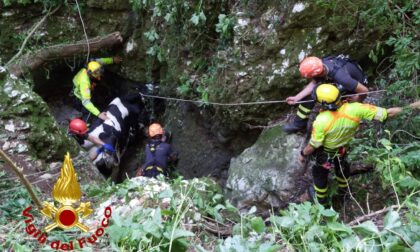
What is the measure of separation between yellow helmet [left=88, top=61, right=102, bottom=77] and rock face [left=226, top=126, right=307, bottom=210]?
325cm

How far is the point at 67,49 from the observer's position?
25.6 feet

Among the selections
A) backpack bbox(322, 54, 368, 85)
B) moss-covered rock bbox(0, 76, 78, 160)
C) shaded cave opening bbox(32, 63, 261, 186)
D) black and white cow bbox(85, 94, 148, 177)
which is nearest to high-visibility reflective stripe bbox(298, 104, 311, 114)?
backpack bbox(322, 54, 368, 85)

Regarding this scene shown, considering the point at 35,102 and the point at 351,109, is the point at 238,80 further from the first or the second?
the point at 35,102

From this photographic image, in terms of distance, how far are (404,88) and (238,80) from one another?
7.30ft

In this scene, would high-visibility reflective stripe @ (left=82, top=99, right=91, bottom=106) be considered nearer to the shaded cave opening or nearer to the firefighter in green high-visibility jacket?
the firefighter in green high-visibility jacket

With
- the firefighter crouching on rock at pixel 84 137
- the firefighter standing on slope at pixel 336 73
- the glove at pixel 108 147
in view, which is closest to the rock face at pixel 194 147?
the glove at pixel 108 147

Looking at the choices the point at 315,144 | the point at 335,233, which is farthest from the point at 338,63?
the point at 335,233

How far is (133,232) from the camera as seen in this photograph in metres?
2.06

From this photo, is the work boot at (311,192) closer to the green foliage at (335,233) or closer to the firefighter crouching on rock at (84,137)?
the green foliage at (335,233)

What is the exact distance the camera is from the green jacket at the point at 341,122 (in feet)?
14.0

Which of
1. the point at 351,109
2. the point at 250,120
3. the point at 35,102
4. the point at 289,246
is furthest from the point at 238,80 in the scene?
the point at 289,246

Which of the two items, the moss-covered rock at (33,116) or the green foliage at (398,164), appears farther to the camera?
the moss-covered rock at (33,116)

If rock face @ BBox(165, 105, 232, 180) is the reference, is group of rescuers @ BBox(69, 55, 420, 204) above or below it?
above

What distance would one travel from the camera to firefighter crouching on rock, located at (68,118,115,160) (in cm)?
727
